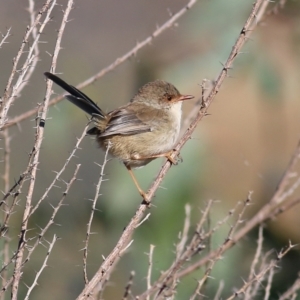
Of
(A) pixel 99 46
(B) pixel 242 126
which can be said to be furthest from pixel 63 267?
(A) pixel 99 46

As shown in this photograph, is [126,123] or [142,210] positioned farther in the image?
[126,123]

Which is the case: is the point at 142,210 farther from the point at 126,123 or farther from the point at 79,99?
the point at 126,123

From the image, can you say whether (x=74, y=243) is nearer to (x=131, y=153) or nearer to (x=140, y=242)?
(x=140, y=242)

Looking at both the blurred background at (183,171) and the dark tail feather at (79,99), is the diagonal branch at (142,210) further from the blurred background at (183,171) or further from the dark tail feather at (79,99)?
the blurred background at (183,171)

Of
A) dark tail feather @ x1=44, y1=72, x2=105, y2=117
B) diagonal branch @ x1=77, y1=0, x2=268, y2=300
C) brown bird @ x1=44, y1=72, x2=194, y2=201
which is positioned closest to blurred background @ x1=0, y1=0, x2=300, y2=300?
brown bird @ x1=44, y1=72, x2=194, y2=201

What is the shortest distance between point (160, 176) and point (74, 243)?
3739mm

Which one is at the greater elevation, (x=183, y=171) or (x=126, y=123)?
(x=126, y=123)

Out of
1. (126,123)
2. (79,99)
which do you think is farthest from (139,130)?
(79,99)

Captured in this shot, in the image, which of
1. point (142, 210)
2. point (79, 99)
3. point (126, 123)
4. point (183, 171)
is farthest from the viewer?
point (183, 171)

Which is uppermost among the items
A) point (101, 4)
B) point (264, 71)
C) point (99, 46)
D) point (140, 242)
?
point (101, 4)

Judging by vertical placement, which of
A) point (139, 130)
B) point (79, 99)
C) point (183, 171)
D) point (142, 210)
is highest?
point (79, 99)

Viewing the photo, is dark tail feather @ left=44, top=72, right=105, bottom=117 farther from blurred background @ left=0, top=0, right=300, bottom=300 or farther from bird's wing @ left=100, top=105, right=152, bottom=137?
blurred background @ left=0, top=0, right=300, bottom=300

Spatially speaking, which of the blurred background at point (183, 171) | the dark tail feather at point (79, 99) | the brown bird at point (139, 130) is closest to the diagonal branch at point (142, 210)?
the dark tail feather at point (79, 99)

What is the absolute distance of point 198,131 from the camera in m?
6.75
